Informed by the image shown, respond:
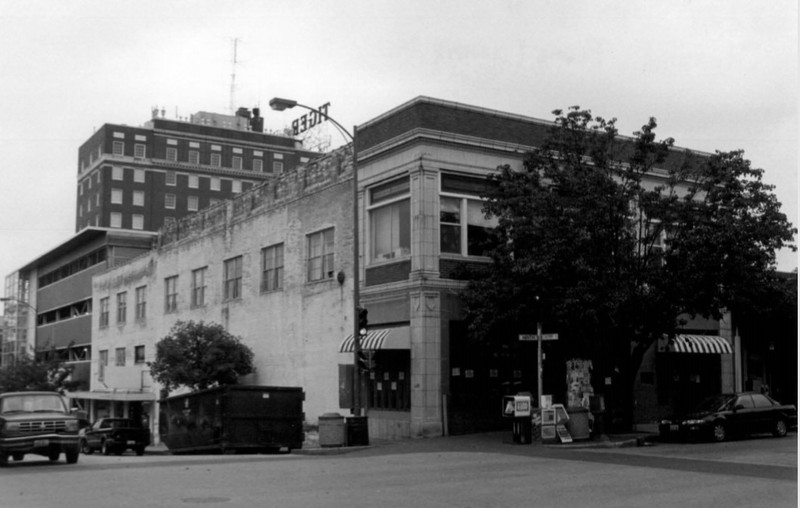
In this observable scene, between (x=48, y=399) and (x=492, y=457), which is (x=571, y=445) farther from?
(x=48, y=399)

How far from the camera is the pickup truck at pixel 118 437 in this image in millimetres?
35062

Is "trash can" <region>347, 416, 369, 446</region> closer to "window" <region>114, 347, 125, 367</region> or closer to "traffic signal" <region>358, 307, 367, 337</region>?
"traffic signal" <region>358, 307, 367, 337</region>

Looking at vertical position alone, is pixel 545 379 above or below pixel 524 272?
below

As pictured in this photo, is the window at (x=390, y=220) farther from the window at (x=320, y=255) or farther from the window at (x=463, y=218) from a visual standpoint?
the window at (x=320, y=255)

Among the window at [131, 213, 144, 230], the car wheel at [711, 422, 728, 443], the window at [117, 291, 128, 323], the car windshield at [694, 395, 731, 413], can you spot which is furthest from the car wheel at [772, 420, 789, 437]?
the window at [131, 213, 144, 230]

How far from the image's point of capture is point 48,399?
942 inches

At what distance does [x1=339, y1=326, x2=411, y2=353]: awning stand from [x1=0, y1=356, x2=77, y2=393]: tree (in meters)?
35.7

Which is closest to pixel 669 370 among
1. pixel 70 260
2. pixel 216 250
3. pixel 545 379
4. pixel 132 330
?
pixel 545 379

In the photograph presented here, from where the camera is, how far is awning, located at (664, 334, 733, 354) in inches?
1275

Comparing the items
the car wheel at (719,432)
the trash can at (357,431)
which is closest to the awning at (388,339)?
the trash can at (357,431)

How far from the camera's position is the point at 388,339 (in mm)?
29750

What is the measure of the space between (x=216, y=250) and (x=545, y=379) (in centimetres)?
1933

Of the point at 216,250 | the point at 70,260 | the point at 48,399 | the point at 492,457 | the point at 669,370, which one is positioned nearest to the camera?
the point at 492,457

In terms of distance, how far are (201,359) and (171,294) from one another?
11882mm
